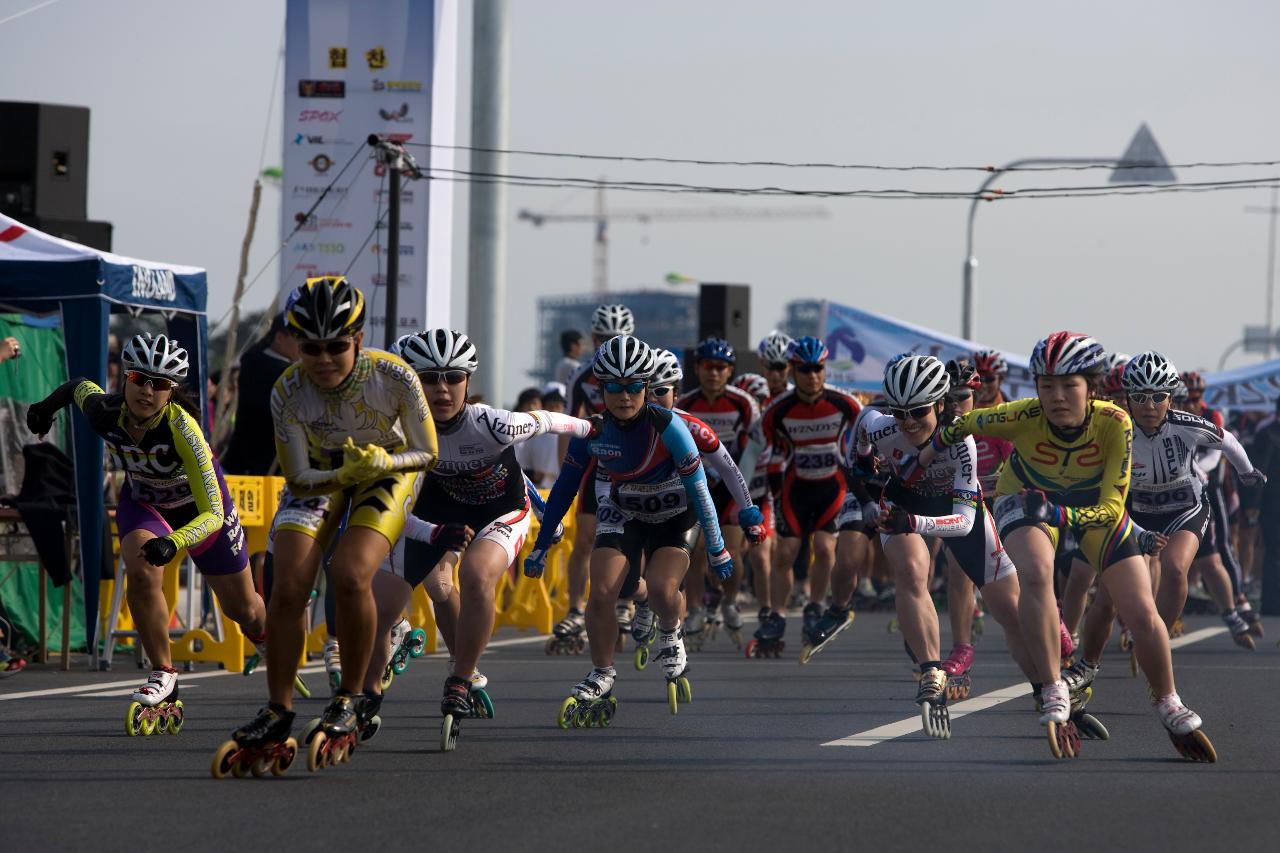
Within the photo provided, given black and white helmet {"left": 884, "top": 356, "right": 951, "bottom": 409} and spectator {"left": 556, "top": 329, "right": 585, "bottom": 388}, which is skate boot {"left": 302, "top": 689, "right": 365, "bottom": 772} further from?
spectator {"left": 556, "top": 329, "right": 585, "bottom": 388}

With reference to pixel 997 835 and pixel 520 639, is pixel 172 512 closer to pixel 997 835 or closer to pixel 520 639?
pixel 997 835

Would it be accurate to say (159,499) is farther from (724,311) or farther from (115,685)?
(724,311)

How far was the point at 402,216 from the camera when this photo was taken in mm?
23062

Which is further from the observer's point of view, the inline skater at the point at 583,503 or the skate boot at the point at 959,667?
the inline skater at the point at 583,503

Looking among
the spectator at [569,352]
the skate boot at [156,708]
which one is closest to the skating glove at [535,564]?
the skate boot at [156,708]

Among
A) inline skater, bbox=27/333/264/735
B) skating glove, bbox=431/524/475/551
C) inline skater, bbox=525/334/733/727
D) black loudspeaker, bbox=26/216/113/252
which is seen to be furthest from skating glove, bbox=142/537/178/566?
black loudspeaker, bbox=26/216/113/252

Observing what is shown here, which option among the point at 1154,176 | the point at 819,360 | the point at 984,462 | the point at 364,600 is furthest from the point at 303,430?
the point at 1154,176

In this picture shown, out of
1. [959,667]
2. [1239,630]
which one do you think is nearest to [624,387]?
[959,667]

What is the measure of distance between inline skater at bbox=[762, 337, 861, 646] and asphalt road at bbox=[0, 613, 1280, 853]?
3247 mm

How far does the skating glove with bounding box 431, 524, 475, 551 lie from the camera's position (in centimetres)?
977

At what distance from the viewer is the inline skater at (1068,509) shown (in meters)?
9.20

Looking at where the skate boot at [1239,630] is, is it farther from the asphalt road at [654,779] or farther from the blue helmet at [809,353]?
the blue helmet at [809,353]

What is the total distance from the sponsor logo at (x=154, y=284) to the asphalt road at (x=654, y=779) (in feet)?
9.45

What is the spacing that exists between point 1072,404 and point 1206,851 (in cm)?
328
